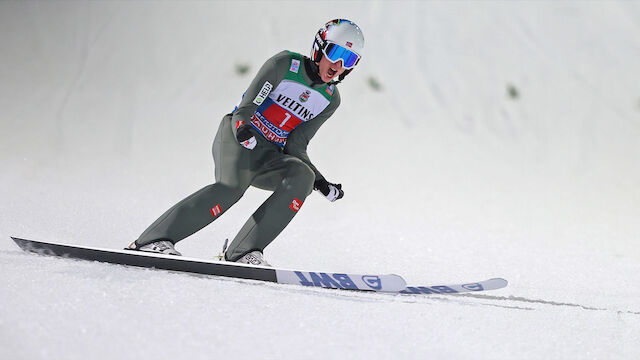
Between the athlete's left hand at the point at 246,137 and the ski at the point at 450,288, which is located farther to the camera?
the athlete's left hand at the point at 246,137

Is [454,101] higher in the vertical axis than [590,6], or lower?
lower

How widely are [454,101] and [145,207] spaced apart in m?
6.77

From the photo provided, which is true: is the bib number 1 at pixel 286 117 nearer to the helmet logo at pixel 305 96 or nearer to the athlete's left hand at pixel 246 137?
the helmet logo at pixel 305 96

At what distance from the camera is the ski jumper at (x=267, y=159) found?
13.3 feet

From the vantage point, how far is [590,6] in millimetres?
14211

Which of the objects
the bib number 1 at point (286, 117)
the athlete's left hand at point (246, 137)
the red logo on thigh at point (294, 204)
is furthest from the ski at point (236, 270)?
the bib number 1 at point (286, 117)

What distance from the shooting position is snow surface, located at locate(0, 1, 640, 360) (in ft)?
9.48

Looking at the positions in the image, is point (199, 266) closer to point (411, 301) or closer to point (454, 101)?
point (411, 301)

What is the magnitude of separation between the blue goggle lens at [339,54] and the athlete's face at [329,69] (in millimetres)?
31

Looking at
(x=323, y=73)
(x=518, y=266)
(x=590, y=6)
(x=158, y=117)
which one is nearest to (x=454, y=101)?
(x=590, y=6)

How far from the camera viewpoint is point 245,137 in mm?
4109

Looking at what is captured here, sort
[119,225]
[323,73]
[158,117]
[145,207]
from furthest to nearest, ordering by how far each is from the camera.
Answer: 1. [158,117]
2. [145,207]
3. [119,225]
4. [323,73]

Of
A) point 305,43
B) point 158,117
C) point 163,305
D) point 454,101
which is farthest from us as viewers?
point 305,43

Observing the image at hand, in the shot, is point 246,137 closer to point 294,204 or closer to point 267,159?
point 267,159
